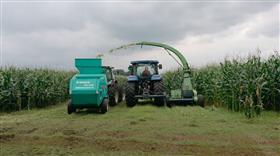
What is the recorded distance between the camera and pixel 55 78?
57.3 feet

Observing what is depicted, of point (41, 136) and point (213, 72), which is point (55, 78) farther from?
point (41, 136)

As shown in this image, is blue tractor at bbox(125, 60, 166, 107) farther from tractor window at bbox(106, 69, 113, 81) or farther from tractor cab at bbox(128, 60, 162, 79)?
tractor window at bbox(106, 69, 113, 81)

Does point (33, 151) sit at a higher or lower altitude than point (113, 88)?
lower

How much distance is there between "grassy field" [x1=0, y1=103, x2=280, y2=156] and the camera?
18.8 ft

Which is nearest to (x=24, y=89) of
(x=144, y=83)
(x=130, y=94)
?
(x=130, y=94)

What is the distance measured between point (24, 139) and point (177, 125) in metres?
3.41

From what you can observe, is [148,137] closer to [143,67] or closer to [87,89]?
[87,89]

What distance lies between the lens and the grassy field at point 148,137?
5.74 metres

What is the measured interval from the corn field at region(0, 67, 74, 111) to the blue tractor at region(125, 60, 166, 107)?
4.03 metres

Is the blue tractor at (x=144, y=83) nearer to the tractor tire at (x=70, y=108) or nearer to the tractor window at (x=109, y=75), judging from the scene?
the tractor window at (x=109, y=75)

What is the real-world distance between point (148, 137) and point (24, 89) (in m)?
9.31

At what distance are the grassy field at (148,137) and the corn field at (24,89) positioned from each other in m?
5.36

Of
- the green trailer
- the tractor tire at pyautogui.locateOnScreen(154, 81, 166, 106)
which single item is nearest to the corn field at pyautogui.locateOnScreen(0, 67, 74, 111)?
the green trailer

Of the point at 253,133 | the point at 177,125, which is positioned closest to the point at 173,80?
the point at 177,125
